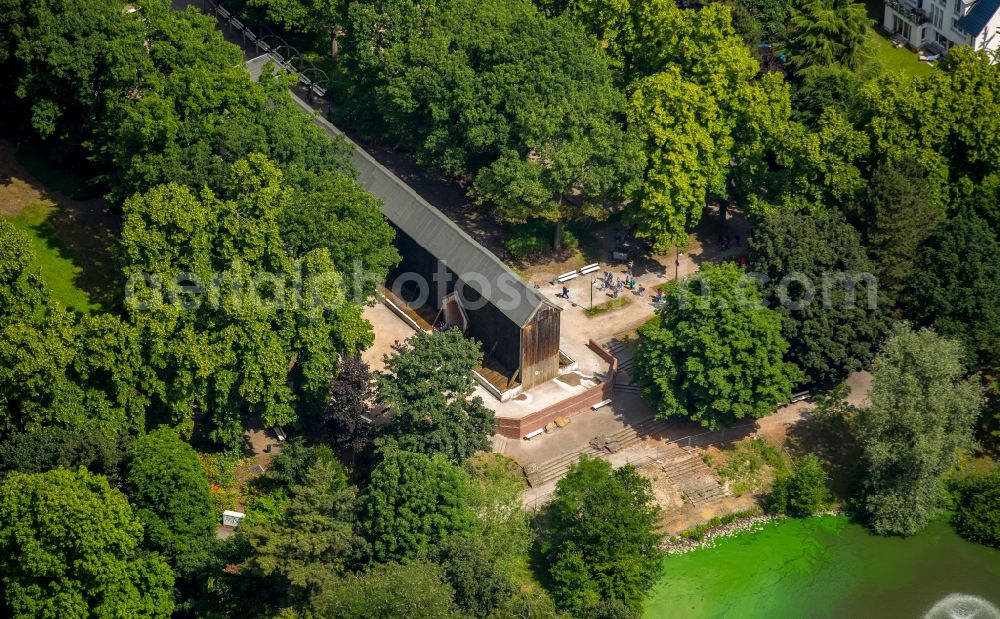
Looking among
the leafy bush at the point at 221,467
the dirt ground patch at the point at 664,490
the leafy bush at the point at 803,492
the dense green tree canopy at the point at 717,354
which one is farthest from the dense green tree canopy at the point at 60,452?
the leafy bush at the point at 803,492

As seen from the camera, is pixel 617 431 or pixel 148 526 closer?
pixel 148 526

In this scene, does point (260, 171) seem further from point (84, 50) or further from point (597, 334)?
point (597, 334)

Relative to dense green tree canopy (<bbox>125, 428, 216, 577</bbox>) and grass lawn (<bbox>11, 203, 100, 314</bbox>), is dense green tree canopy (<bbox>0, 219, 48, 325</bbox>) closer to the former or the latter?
grass lawn (<bbox>11, 203, 100, 314</bbox>)

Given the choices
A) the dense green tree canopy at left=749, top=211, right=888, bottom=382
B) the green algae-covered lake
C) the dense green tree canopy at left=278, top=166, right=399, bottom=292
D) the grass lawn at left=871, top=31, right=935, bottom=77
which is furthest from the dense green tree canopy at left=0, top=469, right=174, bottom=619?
the grass lawn at left=871, top=31, right=935, bottom=77

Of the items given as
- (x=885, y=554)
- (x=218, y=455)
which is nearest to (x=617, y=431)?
(x=885, y=554)

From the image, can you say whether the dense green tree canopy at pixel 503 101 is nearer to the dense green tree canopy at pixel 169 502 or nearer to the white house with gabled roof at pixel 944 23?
the dense green tree canopy at pixel 169 502

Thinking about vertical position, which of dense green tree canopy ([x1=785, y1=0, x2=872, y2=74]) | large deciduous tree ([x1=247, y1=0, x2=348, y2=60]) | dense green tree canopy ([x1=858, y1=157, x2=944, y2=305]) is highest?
dense green tree canopy ([x1=785, y1=0, x2=872, y2=74])
